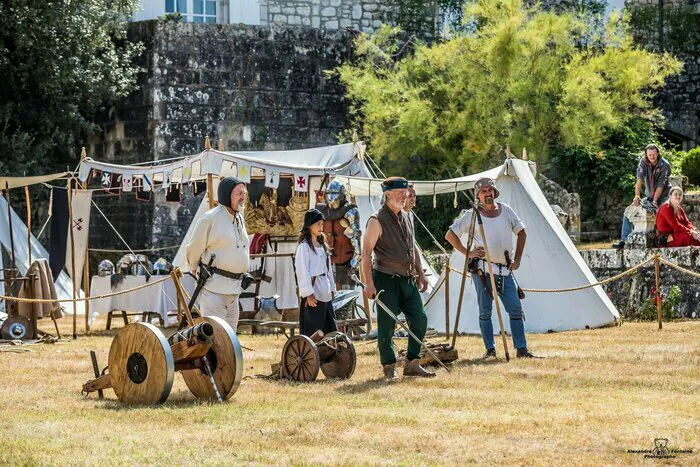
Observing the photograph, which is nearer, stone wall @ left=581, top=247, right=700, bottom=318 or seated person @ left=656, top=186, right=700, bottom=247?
stone wall @ left=581, top=247, right=700, bottom=318

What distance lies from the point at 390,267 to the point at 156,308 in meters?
6.25

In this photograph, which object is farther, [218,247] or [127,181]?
[127,181]

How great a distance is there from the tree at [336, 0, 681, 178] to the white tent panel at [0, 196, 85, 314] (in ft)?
18.6

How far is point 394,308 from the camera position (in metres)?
8.94

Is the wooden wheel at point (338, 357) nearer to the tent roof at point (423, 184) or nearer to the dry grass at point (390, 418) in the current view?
the dry grass at point (390, 418)

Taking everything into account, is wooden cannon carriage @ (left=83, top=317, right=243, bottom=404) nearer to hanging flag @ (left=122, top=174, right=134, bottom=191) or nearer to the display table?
the display table

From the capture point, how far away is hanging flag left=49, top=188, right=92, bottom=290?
15359mm

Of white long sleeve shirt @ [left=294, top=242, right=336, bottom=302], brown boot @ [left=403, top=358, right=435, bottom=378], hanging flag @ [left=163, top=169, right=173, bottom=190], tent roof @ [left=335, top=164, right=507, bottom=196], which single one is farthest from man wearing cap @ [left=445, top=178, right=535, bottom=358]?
hanging flag @ [left=163, top=169, right=173, bottom=190]

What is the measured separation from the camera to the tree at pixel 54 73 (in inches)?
786

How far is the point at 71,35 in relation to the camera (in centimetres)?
2031

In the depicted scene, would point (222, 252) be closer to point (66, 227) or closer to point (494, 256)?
point (494, 256)

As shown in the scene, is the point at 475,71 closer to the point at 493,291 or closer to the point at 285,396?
the point at 493,291

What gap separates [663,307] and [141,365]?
8401 mm

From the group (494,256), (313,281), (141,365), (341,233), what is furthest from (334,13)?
(141,365)
